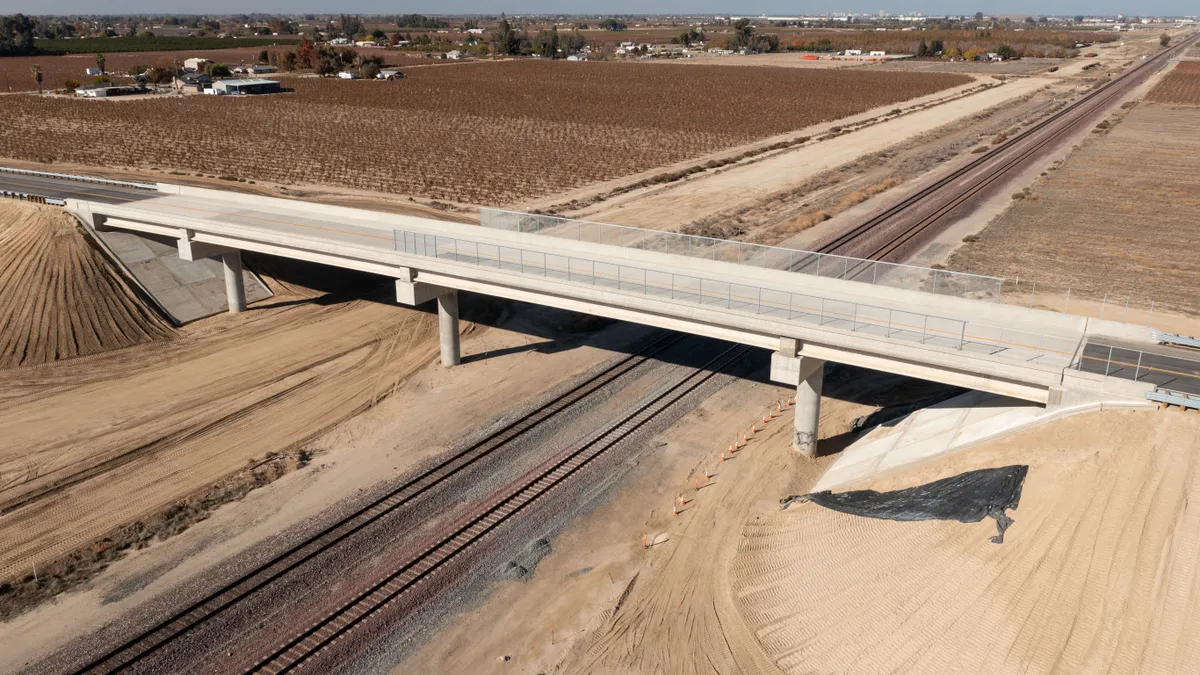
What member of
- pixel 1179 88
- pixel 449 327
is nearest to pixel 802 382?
pixel 449 327

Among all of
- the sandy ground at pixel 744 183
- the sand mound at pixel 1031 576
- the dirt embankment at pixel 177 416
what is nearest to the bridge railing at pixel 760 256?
the dirt embankment at pixel 177 416

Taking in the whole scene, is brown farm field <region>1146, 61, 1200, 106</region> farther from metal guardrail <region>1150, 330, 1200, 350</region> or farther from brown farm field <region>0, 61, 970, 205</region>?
metal guardrail <region>1150, 330, 1200, 350</region>

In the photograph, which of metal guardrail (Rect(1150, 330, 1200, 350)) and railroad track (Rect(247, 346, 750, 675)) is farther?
metal guardrail (Rect(1150, 330, 1200, 350))

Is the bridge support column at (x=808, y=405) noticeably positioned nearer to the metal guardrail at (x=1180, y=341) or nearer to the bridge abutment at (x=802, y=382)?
the bridge abutment at (x=802, y=382)

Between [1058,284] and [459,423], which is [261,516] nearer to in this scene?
[459,423]

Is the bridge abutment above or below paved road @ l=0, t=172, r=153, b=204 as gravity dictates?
below

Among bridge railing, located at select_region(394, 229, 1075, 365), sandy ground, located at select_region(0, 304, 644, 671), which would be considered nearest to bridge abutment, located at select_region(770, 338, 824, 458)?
bridge railing, located at select_region(394, 229, 1075, 365)
